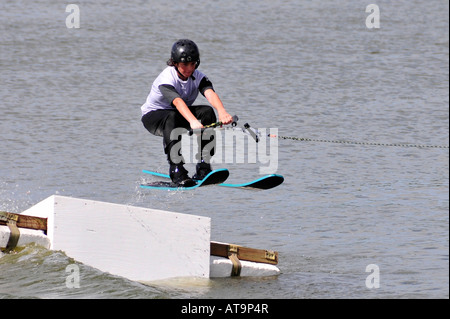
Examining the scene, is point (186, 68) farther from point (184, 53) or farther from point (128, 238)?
point (128, 238)

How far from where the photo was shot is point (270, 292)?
43.6ft

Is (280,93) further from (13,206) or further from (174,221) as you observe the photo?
(174,221)

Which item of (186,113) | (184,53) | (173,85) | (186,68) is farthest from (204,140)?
(184,53)

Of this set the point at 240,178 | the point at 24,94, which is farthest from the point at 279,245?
the point at 24,94

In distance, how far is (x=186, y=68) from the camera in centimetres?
1335

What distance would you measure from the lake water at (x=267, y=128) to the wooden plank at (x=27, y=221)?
1.00ft

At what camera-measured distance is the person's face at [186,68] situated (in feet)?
43.7

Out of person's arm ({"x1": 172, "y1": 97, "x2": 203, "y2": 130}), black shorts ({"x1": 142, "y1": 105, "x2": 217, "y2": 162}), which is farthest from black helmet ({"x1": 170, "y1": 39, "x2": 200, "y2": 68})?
black shorts ({"x1": 142, "y1": 105, "x2": 217, "y2": 162})

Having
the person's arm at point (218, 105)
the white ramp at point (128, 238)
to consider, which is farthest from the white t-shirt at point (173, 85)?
the white ramp at point (128, 238)

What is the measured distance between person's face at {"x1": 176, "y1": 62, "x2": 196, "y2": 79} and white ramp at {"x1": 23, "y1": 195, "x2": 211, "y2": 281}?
1.97 m

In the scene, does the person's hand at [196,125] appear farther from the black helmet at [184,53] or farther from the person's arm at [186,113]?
the black helmet at [184,53]

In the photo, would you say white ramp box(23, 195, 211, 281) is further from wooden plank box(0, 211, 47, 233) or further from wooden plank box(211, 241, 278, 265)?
wooden plank box(211, 241, 278, 265)

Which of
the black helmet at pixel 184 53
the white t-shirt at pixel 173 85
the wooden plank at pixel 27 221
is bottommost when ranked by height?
the wooden plank at pixel 27 221

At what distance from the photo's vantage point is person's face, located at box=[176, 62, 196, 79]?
1331 cm
